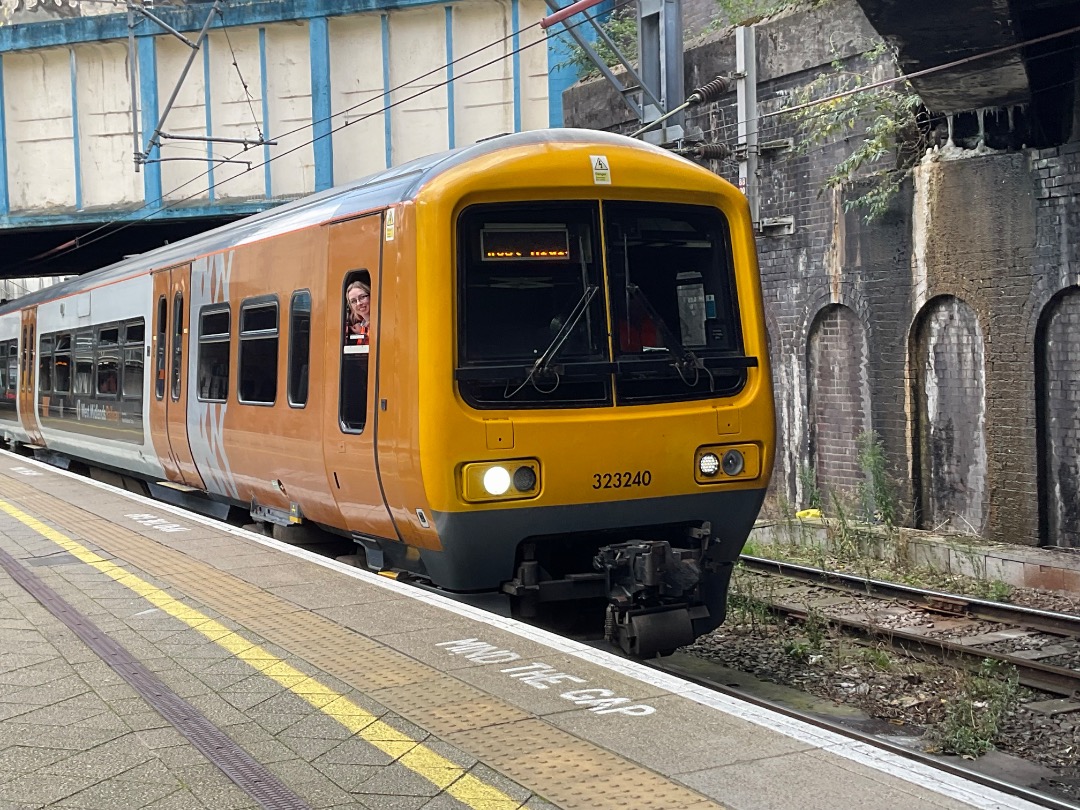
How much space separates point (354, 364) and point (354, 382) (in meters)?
0.10

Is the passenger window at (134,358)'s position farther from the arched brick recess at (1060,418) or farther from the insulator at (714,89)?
the arched brick recess at (1060,418)

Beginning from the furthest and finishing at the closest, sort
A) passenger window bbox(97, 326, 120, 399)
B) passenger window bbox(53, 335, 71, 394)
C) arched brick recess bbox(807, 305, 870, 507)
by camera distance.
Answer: passenger window bbox(53, 335, 71, 394) < arched brick recess bbox(807, 305, 870, 507) < passenger window bbox(97, 326, 120, 399)

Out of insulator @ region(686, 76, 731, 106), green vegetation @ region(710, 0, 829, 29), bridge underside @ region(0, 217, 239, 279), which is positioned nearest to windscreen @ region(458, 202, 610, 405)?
insulator @ region(686, 76, 731, 106)

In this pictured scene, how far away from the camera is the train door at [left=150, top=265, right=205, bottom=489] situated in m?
10.7

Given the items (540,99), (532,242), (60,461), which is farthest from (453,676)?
(540,99)

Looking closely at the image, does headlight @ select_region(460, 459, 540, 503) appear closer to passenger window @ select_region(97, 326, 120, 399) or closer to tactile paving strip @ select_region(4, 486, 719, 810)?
tactile paving strip @ select_region(4, 486, 719, 810)

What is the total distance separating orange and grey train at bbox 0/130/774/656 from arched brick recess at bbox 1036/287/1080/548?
545 cm

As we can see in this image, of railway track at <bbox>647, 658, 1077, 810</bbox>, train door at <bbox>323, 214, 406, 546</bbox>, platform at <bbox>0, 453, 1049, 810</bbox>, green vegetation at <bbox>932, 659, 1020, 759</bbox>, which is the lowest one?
green vegetation at <bbox>932, 659, 1020, 759</bbox>

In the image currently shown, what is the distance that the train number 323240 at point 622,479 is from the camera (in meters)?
6.50

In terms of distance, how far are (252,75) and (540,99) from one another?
5.39m

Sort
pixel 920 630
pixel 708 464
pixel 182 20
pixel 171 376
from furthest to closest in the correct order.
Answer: pixel 182 20
pixel 171 376
pixel 920 630
pixel 708 464

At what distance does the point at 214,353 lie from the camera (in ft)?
32.4

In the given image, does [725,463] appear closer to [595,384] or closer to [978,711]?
[595,384]

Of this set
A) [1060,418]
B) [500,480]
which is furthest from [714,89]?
[500,480]
